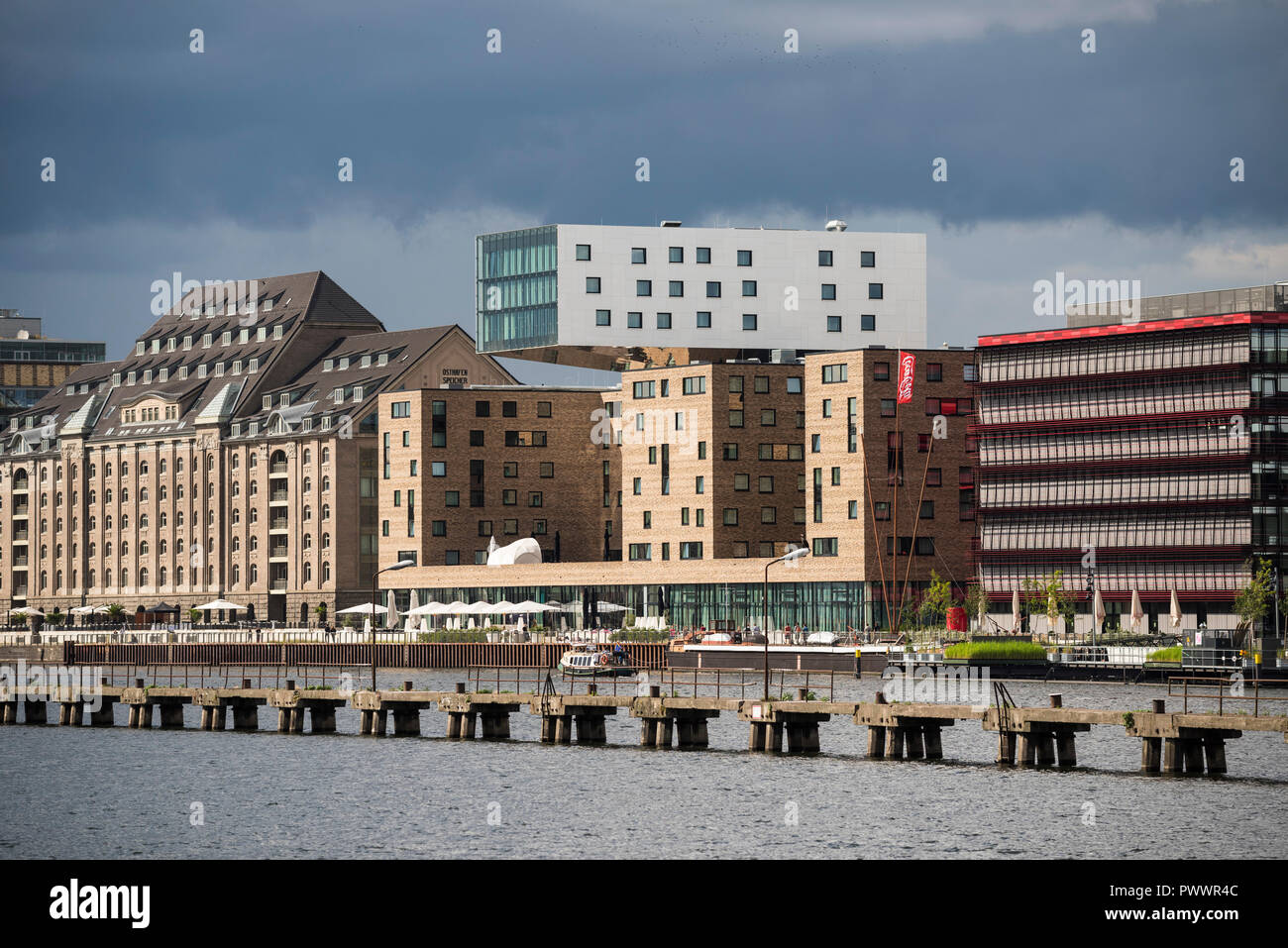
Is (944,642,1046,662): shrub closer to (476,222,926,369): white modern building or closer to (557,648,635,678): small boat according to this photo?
(557,648,635,678): small boat

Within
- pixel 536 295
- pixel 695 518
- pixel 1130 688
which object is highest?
pixel 536 295

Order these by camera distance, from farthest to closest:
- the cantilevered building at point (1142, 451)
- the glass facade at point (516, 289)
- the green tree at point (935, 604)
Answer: the glass facade at point (516, 289), the green tree at point (935, 604), the cantilevered building at point (1142, 451)

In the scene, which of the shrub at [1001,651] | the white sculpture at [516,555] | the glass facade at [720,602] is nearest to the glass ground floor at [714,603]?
the glass facade at [720,602]

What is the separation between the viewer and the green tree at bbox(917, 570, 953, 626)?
155250mm

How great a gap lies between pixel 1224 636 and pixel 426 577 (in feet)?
255

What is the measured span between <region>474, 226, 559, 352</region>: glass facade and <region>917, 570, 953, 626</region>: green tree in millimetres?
47367

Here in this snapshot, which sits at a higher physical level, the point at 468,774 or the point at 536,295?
the point at 536,295

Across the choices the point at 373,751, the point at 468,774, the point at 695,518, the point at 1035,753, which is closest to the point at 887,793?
the point at 1035,753

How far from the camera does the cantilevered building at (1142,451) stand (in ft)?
506

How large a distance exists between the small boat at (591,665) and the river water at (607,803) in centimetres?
4377

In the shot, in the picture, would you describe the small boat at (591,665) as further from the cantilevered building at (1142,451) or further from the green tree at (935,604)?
the cantilevered building at (1142,451)

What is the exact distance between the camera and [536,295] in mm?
189000

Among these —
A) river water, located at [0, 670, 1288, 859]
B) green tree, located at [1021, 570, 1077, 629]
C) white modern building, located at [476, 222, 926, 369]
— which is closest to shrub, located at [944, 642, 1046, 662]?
green tree, located at [1021, 570, 1077, 629]

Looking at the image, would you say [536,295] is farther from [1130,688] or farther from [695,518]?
[1130,688]
